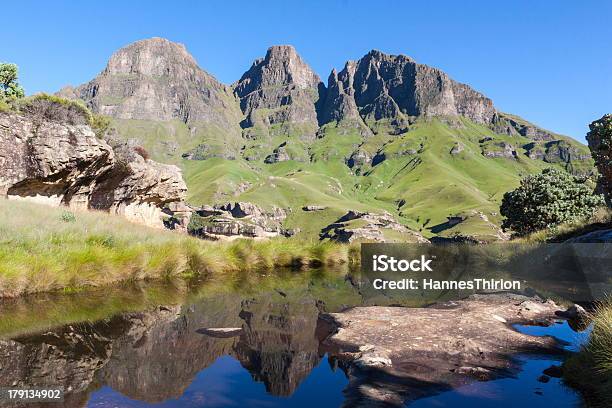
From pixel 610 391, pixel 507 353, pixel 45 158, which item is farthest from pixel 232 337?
pixel 45 158

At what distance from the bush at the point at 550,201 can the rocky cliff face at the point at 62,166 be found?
31.7 m

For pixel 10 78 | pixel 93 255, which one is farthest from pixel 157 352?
pixel 10 78

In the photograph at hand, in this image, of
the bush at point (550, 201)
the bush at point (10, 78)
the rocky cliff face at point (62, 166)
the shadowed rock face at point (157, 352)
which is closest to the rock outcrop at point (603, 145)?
the bush at point (550, 201)

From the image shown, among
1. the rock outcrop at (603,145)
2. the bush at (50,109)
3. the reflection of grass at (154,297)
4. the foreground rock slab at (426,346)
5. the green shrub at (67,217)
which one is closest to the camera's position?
the foreground rock slab at (426,346)

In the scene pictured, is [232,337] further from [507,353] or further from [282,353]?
[507,353]

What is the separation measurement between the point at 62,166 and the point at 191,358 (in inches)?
753

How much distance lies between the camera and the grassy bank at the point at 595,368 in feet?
19.4

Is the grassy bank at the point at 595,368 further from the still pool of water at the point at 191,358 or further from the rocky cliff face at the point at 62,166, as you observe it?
the rocky cliff face at the point at 62,166

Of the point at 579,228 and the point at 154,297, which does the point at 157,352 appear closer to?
the point at 154,297

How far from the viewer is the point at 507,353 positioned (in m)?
8.05

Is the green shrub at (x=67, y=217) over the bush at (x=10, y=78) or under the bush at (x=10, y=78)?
under

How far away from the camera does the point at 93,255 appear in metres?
14.4

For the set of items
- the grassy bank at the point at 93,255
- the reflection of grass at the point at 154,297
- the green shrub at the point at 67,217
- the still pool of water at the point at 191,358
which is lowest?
the still pool of water at the point at 191,358

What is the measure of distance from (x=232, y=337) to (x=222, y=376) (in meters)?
2.07
